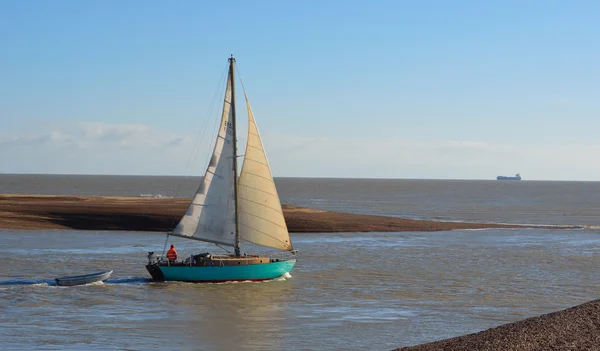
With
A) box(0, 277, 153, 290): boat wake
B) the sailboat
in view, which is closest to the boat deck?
the sailboat

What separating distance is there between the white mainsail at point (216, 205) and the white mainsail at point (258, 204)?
0.54 metres

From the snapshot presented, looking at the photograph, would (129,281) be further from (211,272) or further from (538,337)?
(538,337)

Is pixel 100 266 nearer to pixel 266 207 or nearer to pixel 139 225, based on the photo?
pixel 266 207

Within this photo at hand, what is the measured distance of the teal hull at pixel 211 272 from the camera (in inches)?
1511

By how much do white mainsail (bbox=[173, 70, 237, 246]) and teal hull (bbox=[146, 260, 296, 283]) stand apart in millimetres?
1895

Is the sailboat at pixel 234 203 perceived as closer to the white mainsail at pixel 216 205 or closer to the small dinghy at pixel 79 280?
the white mainsail at pixel 216 205

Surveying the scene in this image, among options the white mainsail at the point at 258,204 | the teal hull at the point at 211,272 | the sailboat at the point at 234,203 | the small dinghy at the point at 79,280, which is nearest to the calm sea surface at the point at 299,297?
the small dinghy at the point at 79,280

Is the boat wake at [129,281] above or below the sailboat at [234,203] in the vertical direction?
below

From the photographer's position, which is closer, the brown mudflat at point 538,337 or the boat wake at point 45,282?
the brown mudflat at point 538,337

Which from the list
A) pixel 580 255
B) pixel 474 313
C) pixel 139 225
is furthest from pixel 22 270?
pixel 580 255

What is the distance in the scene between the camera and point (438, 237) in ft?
225

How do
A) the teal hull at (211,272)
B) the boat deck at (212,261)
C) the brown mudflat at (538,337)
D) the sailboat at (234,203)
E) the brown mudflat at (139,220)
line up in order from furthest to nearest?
the brown mudflat at (139,220) < the sailboat at (234,203) < the boat deck at (212,261) < the teal hull at (211,272) < the brown mudflat at (538,337)

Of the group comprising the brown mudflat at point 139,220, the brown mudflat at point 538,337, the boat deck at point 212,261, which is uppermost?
the brown mudflat at point 139,220

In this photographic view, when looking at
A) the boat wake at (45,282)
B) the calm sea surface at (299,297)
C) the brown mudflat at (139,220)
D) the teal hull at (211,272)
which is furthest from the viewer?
the brown mudflat at (139,220)
